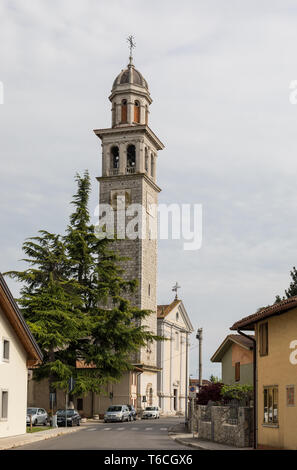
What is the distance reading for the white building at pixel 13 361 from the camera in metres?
30.7

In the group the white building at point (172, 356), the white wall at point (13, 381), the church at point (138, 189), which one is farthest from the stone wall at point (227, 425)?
the white building at point (172, 356)

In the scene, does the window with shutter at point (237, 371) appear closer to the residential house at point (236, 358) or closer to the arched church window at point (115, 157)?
the residential house at point (236, 358)

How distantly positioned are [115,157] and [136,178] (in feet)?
14.8

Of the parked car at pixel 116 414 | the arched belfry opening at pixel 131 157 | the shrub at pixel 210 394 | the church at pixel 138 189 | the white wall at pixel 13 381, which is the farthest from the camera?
the arched belfry opening at pixel 131 157

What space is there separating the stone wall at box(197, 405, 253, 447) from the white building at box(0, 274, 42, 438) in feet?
27.6

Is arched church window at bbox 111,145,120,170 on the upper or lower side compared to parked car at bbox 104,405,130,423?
upper

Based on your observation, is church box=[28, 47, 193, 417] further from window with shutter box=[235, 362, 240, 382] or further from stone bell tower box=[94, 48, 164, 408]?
window with shutter box=[235, 362, 240, 382]

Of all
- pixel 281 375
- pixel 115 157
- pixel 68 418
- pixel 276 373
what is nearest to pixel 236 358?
pixel 68 418

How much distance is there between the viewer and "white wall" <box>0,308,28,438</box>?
31.1 m

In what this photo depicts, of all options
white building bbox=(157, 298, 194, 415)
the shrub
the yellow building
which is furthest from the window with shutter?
white building bbox=(157, 298, 194, 415)

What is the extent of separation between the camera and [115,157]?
79.1 m

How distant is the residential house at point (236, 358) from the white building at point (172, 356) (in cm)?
3544

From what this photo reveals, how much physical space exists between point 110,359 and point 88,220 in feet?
37.8
